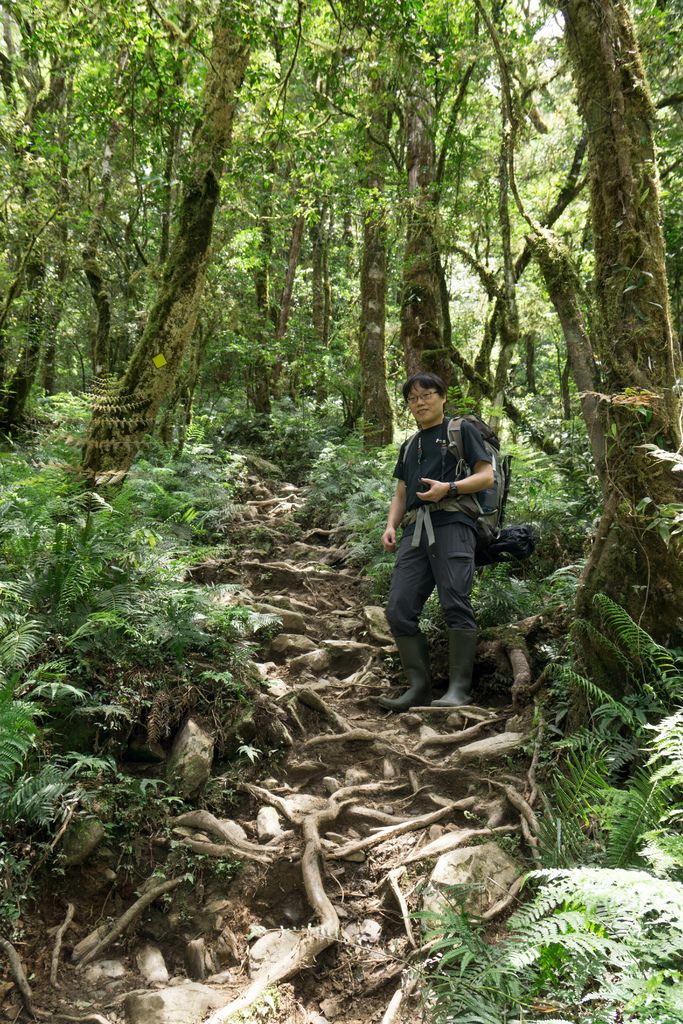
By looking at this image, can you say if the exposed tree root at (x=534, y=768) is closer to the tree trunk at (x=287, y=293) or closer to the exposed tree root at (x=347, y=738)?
the exposed tree root at (x=347, y=738)

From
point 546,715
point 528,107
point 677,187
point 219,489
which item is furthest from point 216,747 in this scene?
point 528,107

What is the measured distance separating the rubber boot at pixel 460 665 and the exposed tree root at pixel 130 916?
2216 millimetres

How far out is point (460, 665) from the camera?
4672 mm

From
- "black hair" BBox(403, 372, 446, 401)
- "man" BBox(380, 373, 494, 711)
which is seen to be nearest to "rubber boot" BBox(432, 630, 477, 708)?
"man" BBox(380, 373, 494, 711)

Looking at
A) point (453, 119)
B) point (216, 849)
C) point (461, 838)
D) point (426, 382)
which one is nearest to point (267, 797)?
point (216, 849)

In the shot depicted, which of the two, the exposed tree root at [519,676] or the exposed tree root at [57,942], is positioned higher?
the exposed tree root at [519,676]

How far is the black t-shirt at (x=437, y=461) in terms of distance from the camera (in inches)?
187

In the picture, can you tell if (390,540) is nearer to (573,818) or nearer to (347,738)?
(347,738)

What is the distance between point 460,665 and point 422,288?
244 inches

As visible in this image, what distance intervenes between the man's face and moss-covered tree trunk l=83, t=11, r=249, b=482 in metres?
2.79

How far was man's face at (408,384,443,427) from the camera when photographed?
4926mm

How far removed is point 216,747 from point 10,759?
143 cm

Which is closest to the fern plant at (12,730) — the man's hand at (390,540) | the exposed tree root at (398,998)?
the exposed tree root at (398,998)

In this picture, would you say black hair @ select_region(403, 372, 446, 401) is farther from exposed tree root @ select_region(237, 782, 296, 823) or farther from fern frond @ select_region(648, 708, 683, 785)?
exposed tree root @ select_region(237, 782, 296, 823)
